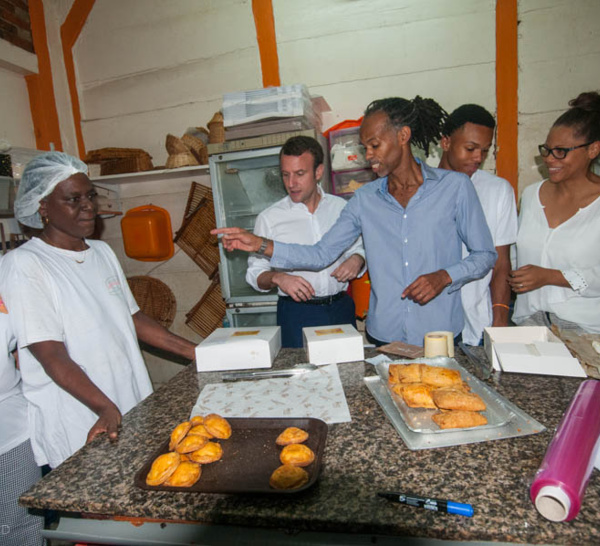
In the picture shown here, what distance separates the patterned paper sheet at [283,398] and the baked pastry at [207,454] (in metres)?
0.20

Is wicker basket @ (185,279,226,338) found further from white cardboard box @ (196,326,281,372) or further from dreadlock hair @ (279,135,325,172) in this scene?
white cardboard box @ (196,326,281,372)

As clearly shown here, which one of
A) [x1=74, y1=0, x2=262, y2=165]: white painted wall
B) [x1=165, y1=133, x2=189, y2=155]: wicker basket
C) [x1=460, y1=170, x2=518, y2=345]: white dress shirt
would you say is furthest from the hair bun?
[x1=165, y1=133, x2=189, y2=155]: wicker basket

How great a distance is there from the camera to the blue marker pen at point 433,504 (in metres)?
0.78

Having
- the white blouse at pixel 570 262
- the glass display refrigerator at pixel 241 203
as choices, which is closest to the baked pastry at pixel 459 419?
the white blouse at pixel 570 262

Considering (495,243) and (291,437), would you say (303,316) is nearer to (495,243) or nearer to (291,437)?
(495,243)

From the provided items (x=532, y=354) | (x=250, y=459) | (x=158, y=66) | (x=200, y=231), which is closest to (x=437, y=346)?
(x=532, y=354)

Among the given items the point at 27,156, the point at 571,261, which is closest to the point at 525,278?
the point at 571,261

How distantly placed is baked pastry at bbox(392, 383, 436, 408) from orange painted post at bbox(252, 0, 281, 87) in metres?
3.12

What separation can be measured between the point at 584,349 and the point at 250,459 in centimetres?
122

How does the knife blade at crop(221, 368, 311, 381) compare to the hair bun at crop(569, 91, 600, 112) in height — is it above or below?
below

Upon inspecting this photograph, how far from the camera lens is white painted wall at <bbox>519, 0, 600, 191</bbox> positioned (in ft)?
9.60

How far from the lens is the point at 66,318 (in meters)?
1.68

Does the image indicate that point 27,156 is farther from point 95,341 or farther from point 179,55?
point 95,341

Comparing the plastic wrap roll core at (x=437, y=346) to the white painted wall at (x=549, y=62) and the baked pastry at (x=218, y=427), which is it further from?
the white painted wall at (x=549, y=62)
